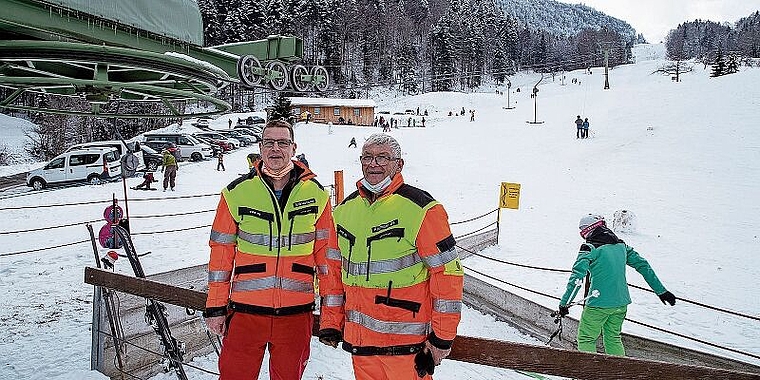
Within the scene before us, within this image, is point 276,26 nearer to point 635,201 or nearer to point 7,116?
point 7,116

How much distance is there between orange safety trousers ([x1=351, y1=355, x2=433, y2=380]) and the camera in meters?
2.48

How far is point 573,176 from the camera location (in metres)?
21.1

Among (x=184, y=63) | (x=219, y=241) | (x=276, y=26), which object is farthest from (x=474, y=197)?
(x=276, y=26)

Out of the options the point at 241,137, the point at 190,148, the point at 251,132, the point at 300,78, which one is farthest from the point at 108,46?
the point at 251,132

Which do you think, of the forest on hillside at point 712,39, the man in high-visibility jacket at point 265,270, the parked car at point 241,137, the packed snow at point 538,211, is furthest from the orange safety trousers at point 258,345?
the forest on hillside at point 712,39

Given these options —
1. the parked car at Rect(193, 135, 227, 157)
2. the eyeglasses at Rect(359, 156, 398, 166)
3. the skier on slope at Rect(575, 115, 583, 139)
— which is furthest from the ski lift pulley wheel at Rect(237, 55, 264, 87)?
the skier on slope at Rect(575, 115, 583, 139)

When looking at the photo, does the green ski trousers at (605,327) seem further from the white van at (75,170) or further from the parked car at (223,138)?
the parked car at (223,138)

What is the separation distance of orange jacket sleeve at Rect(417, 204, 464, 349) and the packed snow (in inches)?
156

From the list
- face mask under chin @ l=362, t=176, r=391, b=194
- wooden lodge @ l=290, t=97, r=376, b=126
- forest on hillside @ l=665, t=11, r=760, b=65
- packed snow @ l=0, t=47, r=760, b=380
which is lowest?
packed snow @ l=0, t=47, r=760, b=380

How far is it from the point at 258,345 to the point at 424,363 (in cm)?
107

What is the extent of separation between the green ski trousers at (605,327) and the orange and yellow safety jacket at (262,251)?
3468 millimetres

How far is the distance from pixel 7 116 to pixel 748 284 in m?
56.4

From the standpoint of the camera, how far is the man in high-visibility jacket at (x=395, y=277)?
2412mm

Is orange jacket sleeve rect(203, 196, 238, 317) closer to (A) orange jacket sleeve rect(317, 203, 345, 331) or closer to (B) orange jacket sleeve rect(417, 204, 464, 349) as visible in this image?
(A) orange jacket sleeve rect(317, 203, 345, 331)
